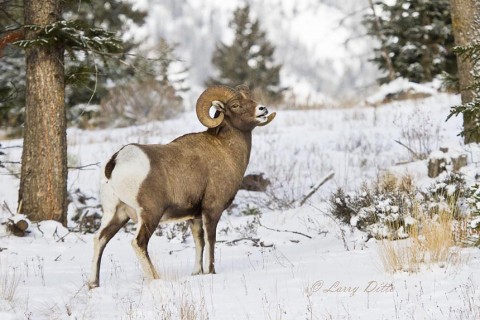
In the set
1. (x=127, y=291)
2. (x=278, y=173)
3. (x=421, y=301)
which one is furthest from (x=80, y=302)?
(x=278, y=173)

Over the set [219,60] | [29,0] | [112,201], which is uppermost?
[219,60]

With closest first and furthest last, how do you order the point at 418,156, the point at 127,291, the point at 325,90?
the point at 127,291, the point at 418,156, the point at 325,90

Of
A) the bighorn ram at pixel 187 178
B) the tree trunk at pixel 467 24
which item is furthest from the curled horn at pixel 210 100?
the tree trunk at pixel 467 24

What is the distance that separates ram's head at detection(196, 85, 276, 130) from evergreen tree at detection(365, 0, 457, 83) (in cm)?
1485

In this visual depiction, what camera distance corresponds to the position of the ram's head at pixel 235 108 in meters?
6.68

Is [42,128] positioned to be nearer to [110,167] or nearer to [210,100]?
[210,100]

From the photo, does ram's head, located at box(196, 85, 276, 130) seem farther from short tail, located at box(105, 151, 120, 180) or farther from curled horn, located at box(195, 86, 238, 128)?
short tail, located at box(105, 151, 120, 180)

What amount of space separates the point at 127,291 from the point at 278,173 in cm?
679

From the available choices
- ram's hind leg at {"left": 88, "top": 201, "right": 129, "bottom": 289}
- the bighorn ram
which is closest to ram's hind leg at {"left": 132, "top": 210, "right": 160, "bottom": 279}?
the bighorn ram

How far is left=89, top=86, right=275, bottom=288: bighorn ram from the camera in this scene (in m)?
5.68

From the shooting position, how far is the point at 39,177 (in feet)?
26.8

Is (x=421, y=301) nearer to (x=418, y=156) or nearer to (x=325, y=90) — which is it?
(x=418, y=156)

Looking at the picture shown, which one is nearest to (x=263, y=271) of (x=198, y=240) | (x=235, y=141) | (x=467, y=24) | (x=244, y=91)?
(x=198, y=240)

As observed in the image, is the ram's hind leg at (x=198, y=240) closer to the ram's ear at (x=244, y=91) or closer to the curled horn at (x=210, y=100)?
the curled horn at (x=210, y=100)
